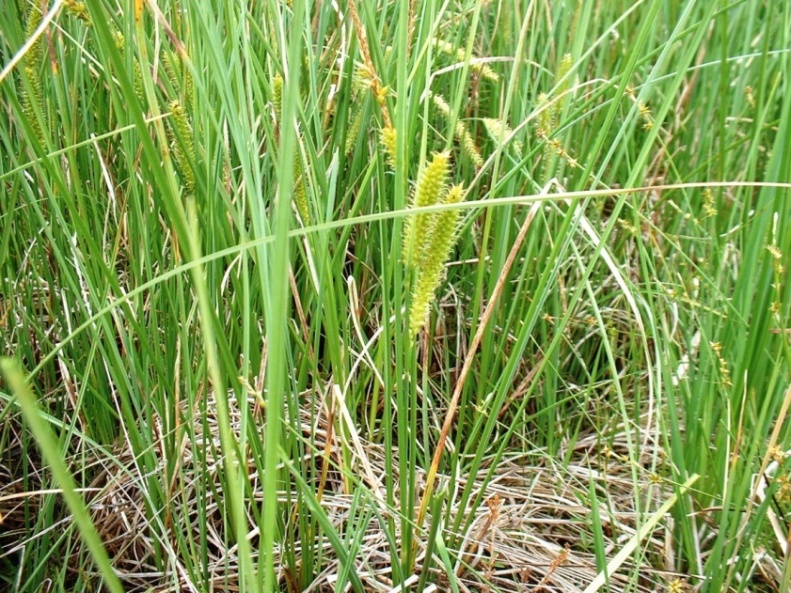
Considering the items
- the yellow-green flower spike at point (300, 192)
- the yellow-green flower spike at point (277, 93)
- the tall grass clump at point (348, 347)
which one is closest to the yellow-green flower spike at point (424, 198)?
the tall grass clump at point (348, 347)

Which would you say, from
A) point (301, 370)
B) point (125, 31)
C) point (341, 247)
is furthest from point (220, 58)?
point (301, 370)

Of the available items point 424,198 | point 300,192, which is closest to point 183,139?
point 300,192

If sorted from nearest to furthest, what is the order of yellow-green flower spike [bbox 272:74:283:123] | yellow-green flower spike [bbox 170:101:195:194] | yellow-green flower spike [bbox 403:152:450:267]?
1. yellow-green flower spike [bbox 403:152:450:267]
2. yellow-green flower spike [bbox 170:101:195:194]
3. yellow-green flower spike [bbox 272:74:283:123]

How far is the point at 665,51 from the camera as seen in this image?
70 cm

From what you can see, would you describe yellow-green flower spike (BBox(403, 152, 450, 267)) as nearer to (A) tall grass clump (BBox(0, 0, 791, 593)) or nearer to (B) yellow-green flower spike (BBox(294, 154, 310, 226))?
(A) tall grass clump (BBox(0, 0, 791, 593))

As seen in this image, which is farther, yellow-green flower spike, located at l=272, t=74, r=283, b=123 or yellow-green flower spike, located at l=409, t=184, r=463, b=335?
yellow-green flower spike, located at l=272, t=74, r=283, b=123

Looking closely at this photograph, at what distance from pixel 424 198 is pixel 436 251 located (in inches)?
2.1

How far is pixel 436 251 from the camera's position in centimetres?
55

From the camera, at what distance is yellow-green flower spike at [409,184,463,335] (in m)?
0.54

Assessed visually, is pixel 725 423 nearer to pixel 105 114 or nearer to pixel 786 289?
pixel 786 289

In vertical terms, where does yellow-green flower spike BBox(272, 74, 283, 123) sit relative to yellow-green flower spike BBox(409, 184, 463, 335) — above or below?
above

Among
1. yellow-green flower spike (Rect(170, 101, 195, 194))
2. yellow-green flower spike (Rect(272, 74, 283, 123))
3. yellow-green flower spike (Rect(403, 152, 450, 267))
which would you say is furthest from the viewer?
yellow-green flower spike (Rect(272, 74, 283, 123))

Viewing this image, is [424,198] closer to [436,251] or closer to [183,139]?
[436,251]

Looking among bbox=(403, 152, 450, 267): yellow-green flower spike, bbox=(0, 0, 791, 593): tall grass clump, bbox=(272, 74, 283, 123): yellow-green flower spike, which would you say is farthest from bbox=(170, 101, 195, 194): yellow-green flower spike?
bbox=(403, 152, 450, 267): yellow-green flower spike
